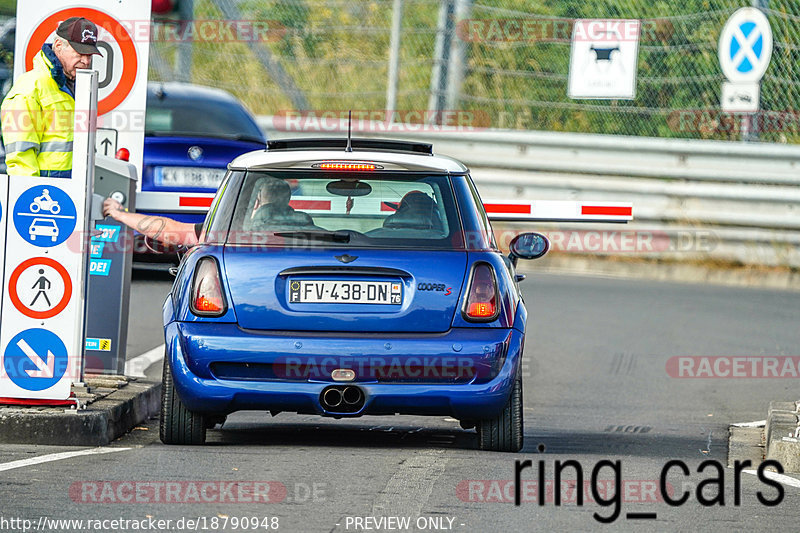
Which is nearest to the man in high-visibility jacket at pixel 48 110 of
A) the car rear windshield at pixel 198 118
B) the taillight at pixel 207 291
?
the taillight at pixel 207 291

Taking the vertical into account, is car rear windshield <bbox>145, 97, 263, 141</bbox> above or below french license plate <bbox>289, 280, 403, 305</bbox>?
above

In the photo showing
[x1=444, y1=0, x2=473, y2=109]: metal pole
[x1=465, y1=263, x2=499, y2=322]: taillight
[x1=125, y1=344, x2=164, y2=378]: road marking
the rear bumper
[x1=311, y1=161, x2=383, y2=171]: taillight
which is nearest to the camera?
the rear bumper

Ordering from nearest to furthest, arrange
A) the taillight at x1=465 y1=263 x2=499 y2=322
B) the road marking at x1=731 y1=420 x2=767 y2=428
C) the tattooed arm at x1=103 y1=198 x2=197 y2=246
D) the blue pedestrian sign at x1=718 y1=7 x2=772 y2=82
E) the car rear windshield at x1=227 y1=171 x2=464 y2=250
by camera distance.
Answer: the taillight at x1=465 y1=263 x2=499 y2=322, the car rear windshield at x1=227 y1=171 x2=464 y2=250, the tattooed arm at x1=103 y1=198 x2=197 y2=246, the road marking at x1=731 y1=420 x2=767 y2=428, the blue pedestrian sign at x1=718 y1=7 x2=772 y2=82

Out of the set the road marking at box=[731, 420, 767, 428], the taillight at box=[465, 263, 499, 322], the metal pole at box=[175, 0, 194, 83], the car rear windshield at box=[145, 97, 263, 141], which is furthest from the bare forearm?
the metal pole at box=[175, 0, 194, 83]

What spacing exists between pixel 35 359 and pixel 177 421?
2.66 ft

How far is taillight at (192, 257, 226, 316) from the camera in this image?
289 inches

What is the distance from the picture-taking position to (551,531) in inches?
237

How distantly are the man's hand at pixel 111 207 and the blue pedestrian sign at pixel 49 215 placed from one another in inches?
25.0

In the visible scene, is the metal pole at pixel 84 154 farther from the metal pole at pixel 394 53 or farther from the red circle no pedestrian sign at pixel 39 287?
the metal pole at pixel 394 53

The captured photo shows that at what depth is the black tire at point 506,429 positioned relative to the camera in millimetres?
7645

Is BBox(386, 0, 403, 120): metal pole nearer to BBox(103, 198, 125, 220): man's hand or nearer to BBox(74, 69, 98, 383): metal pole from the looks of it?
BBox(103, 198, 125, 220): man's hand

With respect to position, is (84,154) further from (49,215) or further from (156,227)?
(156,227)

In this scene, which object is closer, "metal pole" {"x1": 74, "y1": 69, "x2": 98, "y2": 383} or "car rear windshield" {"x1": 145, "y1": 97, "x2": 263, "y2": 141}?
"metal pole" {"x1": 74, "y1": 69, "x2": 98, "y2": 383}

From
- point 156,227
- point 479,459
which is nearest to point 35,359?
point 156,227
